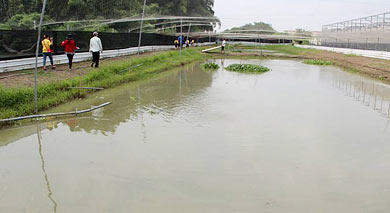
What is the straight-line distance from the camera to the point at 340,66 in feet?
88.0

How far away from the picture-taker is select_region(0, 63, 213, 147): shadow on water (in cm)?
797

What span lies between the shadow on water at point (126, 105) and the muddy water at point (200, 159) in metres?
0.05

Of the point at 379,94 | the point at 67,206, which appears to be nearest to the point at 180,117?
the point at 67,206

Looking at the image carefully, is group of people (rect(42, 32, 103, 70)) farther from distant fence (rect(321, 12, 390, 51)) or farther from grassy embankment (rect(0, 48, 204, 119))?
distant fence (rect(321, 12, 390, 51))

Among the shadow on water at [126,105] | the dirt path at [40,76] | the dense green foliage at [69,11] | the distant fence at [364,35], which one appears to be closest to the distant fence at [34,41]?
the dirt path at [40,76]

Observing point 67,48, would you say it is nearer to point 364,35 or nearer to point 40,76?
point 40,76

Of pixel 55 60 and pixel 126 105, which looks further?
pixel 55 60

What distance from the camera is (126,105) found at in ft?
34.7

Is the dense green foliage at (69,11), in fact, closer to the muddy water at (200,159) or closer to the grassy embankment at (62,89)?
the grassy embankment at (62,89)

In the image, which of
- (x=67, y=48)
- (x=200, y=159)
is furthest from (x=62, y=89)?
(x=200, y=159)

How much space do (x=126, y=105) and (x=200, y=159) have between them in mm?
4923

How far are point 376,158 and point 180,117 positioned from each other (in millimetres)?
4741

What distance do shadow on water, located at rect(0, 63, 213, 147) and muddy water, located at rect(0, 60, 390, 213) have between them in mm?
46

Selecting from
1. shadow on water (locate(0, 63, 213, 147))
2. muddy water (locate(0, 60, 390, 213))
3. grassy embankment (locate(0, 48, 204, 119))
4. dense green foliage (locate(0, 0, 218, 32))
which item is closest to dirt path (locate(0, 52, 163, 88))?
grassy embankment (locate(0, 48, 204, 119))
